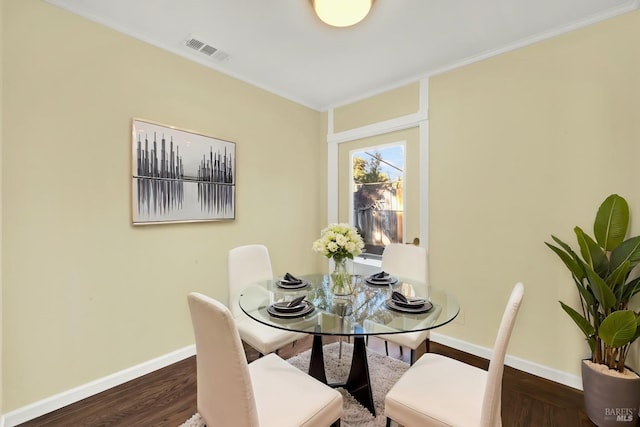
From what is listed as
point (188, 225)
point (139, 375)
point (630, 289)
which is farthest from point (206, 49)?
point (630, 289)

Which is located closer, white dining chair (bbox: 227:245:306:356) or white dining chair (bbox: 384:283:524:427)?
white dining chair (bbox: 384:283:524:427)

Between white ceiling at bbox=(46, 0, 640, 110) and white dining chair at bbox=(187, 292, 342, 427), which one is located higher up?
white ceiling at bbox=(46, 0, 640, 110)

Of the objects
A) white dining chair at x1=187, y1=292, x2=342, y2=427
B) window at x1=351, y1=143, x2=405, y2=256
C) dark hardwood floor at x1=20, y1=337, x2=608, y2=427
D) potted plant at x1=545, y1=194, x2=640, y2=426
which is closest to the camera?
white dining chair at x1=187, y1=292, x2=342, y2=427

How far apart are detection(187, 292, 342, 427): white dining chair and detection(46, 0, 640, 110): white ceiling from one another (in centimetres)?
194

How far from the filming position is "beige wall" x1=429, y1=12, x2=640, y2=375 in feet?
6.23

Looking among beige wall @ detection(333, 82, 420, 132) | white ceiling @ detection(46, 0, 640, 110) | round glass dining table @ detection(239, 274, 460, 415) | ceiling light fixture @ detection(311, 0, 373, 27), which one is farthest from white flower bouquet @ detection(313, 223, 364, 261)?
beige wall @ detection(333, 82, 420, 132)

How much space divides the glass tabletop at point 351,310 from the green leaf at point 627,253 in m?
1.02

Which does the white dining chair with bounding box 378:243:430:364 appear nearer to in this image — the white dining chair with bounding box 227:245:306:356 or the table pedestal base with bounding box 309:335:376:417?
the table pedestal base with bounding box 309:335:376:417

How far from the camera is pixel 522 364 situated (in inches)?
87.9

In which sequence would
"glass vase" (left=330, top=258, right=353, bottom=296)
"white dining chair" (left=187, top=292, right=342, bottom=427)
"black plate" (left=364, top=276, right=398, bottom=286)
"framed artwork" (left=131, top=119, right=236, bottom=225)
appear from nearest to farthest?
"white dining chair" (left=187, top=292, right=342, bottom=427), "glass vase" (left=330, top=258, right=353, bottom=296), "black plate" (left=364, top=276, right=398, bottom=286), "framed artwork" (left=131, top=119, right=236, bottom=225)

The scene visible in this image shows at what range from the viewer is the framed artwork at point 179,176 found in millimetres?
2123

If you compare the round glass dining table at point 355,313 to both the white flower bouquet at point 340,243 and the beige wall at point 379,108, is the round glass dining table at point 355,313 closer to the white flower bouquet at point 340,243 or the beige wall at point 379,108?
the white flower bouquet at point 340,243

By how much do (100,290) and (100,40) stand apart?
1.76 metres

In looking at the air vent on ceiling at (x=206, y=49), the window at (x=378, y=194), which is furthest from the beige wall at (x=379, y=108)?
the air vent on ceiling at (x=206, y=49)
